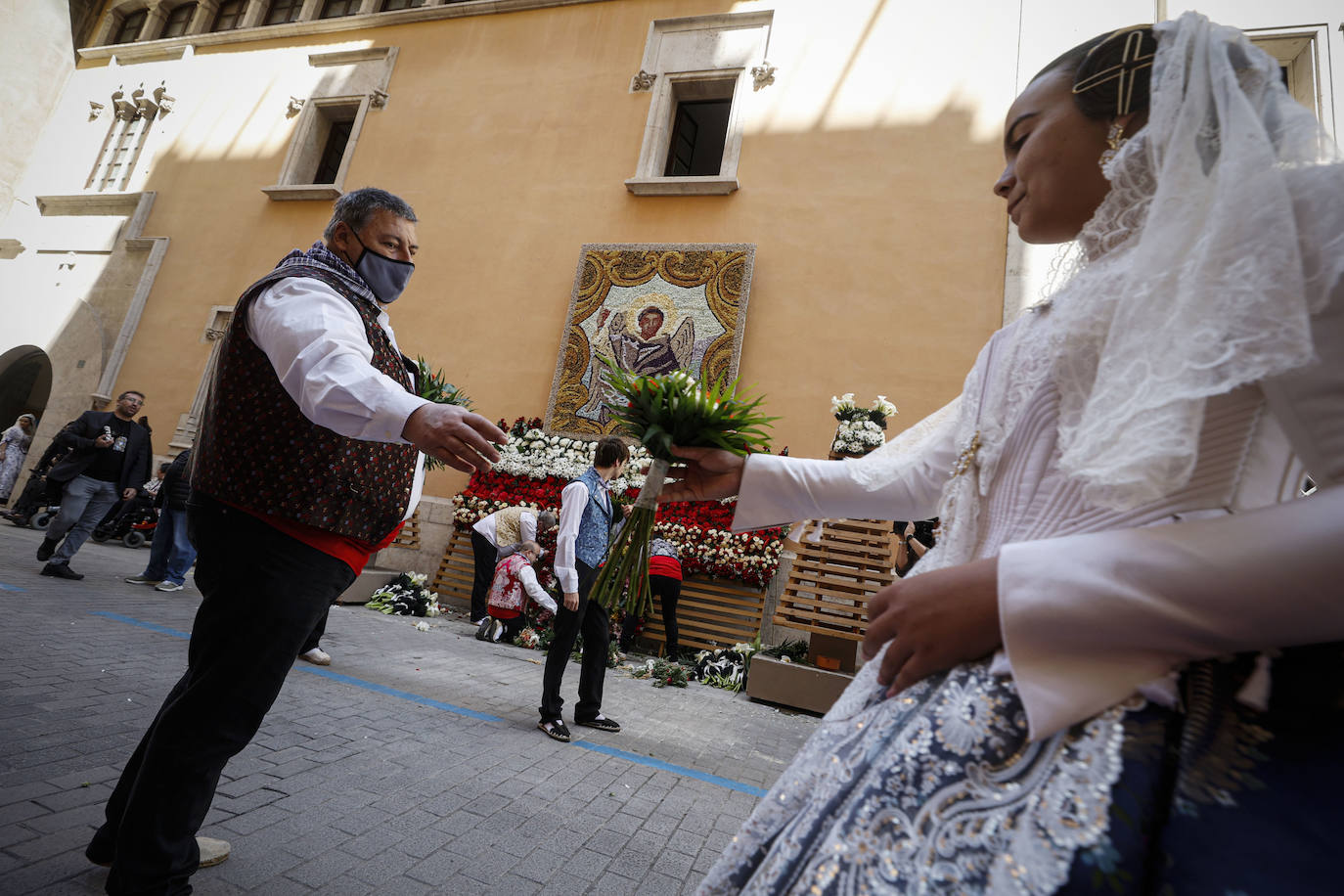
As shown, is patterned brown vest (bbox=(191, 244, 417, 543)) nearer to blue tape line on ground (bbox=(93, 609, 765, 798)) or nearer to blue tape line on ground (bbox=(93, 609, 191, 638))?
blue tape line on ground (bbox=(93, 609, 765, 798))

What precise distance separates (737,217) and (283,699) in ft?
28.7

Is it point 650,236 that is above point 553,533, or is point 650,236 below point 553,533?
above

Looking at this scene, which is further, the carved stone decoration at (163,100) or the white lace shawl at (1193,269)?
the carved stone decoration at (163,100)

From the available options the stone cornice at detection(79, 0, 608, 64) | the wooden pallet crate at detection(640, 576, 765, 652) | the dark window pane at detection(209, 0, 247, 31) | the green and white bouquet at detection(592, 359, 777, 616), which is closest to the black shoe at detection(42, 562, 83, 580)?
the wooden pallet crate at detection(640, 576, 765, 652)

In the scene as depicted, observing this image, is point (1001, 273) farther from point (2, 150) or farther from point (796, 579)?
point (2, 150)

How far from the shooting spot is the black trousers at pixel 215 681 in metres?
1.83

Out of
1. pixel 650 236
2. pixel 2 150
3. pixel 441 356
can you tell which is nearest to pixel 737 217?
pixel 650 236

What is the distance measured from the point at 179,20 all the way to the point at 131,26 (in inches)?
65.0

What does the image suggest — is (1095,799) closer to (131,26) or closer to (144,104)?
(144,104)

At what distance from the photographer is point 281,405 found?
6.40 feet

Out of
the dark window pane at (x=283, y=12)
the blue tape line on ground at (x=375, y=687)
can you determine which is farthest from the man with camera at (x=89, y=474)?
the dark window pane at (x=283, y=12)

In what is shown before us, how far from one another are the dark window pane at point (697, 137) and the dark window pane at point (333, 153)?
23.3ft

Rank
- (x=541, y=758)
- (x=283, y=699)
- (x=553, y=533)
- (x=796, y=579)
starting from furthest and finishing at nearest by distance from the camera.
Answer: (x=553, y=533)
(x=796, y=579)
(x=283, y=699)
(x=541, y=758)

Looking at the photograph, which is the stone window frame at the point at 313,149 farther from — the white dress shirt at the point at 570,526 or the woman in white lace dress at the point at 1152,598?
the woman in white lace dress at the point at 1152,598
